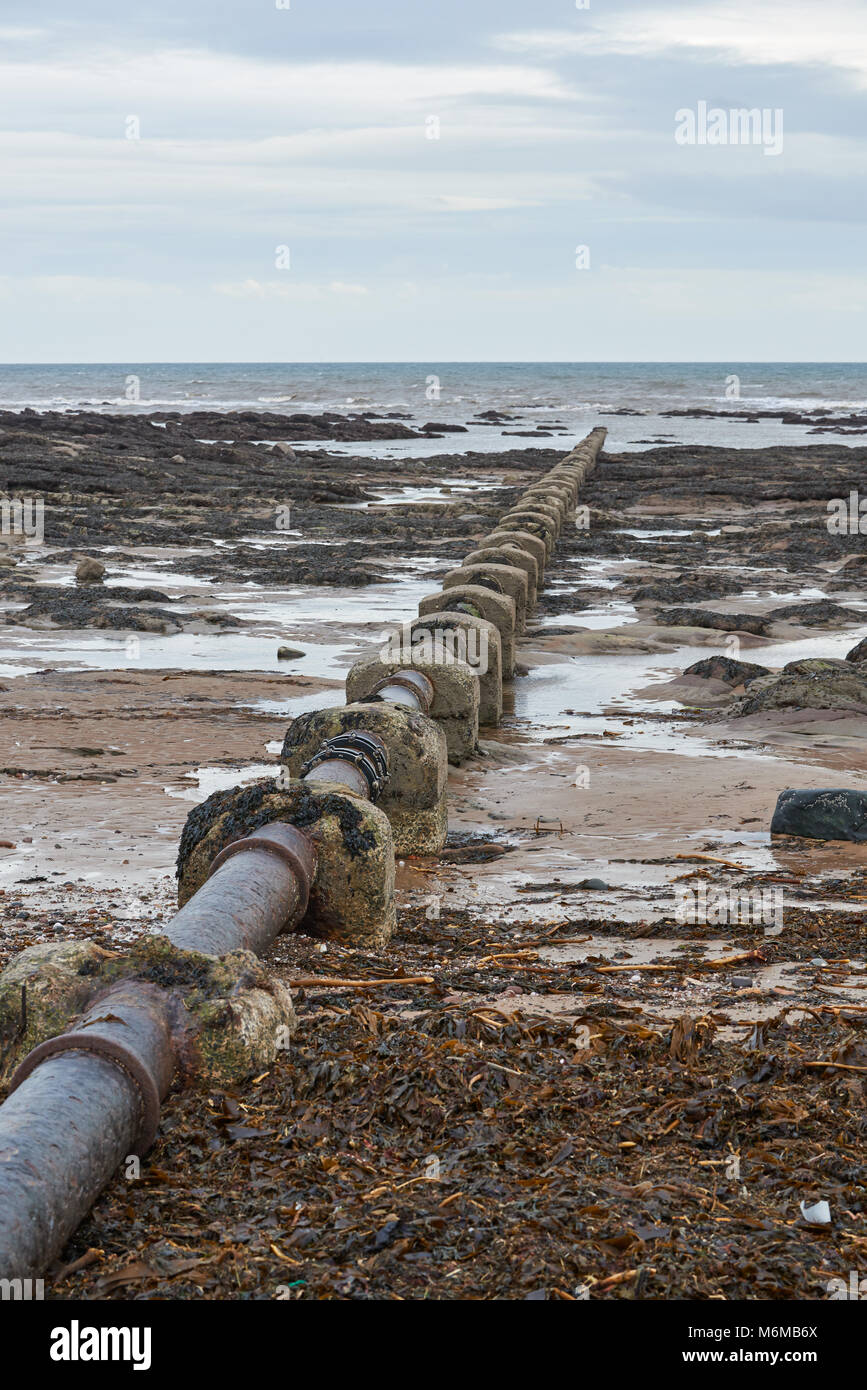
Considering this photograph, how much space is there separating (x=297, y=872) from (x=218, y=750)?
12.0 feet

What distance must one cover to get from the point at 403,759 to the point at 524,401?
7905cm

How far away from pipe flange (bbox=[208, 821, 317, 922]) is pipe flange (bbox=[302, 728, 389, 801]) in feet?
3.07

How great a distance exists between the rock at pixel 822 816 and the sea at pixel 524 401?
34.2m

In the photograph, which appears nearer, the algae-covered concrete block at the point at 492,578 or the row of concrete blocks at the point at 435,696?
the row of concrete blocks at the point at 435,696

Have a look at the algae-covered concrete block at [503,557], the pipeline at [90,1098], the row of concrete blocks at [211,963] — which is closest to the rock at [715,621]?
the algae-covered concrete block at [503,557]

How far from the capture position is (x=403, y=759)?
20.1 ft

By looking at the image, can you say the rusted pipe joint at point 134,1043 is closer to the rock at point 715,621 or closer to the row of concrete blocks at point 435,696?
the row of concrete blocks at point 435,696

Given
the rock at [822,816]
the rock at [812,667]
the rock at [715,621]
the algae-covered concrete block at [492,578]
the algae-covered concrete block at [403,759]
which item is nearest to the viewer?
the algae-covered concrete block at [403,759]

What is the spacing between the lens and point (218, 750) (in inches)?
312

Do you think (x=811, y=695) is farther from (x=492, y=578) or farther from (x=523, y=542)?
(x=523, y=542)

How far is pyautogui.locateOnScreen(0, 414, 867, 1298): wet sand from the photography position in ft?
9.70

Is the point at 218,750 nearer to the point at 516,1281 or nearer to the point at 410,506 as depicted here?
the point at 516,1281

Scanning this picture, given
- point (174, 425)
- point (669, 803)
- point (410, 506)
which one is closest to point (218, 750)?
point (669, 803)

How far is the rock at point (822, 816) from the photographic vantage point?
6.19 m
